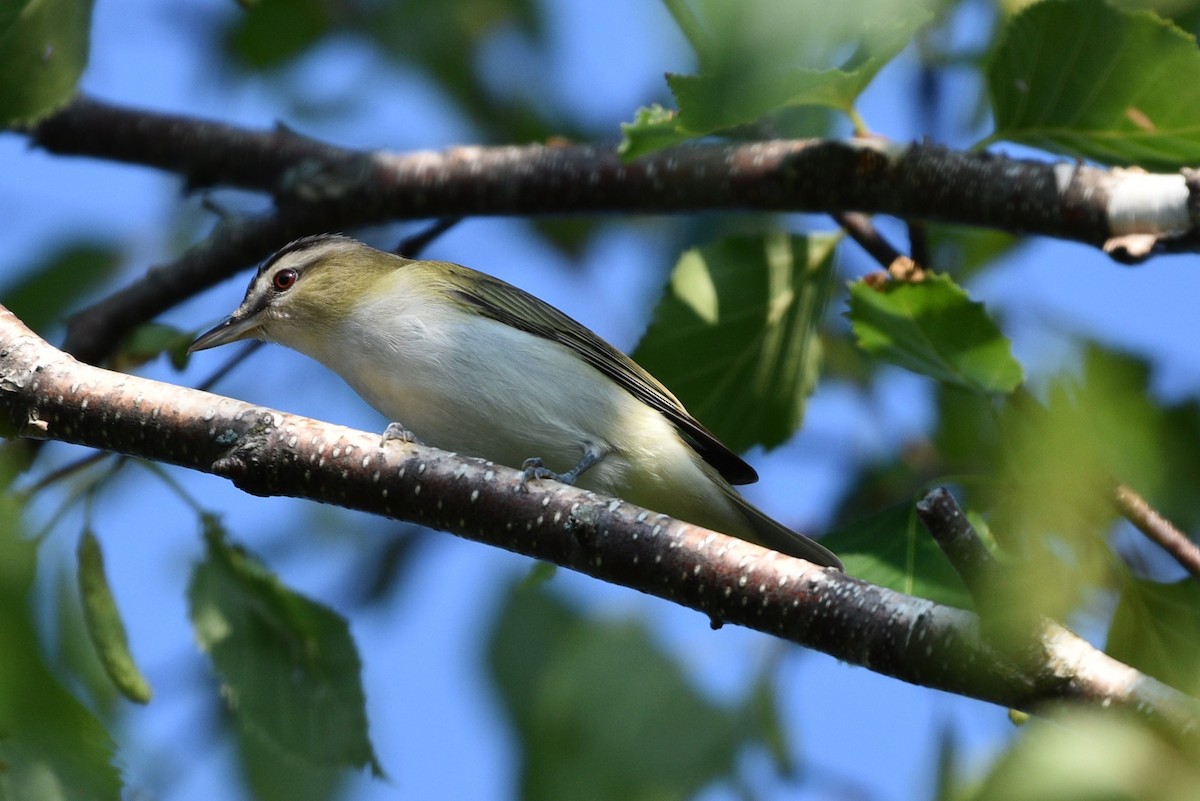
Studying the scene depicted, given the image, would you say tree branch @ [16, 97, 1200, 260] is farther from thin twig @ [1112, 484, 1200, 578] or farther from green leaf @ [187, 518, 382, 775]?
green leaf @ [187, 518, 382, 775]

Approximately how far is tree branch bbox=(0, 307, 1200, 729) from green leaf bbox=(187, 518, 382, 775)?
1.19m

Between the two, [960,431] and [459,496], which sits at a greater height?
[459,496]

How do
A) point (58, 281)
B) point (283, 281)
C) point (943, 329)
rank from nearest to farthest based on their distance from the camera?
point (943, 329) → point (283, 281) → point (58, 281)

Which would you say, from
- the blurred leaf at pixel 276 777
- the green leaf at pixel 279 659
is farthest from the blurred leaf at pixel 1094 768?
the blurred leaf at pixel 276 777

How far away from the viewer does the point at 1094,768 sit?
3.58ft

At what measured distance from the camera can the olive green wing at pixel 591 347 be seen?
4191 millimetres

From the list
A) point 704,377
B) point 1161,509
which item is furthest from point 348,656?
point 1161,509

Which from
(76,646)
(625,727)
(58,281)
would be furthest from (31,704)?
(58,281)

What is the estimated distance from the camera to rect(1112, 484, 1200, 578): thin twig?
3232mm

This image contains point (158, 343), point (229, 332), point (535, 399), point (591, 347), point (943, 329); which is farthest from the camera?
point (229, 332)

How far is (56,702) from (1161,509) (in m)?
3.20

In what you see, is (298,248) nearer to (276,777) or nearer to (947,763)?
(276,777)

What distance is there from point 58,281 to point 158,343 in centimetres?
155

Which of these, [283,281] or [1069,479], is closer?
[1069,479]
